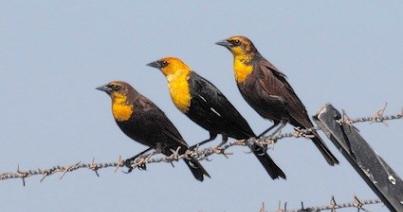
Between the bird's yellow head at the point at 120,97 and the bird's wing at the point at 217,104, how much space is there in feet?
2.06

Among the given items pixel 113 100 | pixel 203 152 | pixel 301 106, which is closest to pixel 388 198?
pixel 203 152

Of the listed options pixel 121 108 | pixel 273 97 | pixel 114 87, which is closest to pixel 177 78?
pixel 121 108

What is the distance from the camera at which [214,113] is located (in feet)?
28.2

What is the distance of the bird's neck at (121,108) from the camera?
8883 millimetres

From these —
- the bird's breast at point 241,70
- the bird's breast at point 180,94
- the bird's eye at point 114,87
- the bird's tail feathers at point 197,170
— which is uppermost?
the bird's breast at point 241,70

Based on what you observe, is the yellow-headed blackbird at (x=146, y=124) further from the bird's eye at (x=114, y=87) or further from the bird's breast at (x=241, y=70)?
the bird's breast at (x=241, y=70)

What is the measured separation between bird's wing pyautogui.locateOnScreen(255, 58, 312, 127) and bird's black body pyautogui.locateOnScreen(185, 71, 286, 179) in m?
0.34

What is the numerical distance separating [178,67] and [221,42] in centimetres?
46

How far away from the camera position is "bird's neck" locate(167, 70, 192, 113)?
8.60 meters

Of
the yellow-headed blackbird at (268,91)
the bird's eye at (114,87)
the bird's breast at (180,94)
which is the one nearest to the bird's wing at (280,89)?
the yellow-headed blackbird at (268,91)

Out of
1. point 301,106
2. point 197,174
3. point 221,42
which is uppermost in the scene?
point 221,42

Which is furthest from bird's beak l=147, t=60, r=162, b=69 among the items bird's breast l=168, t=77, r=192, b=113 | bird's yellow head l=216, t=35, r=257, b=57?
bird's yellow head l=216, t=35, r=257, b=57

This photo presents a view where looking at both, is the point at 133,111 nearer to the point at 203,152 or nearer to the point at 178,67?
the point at 178,67

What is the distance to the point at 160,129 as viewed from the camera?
877 cm
